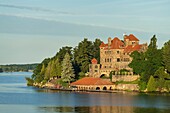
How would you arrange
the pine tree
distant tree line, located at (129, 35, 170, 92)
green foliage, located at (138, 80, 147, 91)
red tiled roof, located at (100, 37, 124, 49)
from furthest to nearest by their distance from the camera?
the pine tree, red tiled roof, located at (100, 37, 124, 49), green foliage, located at (138, 80, 147, 91), distant tree line, located at (129, 35, 170, 92)

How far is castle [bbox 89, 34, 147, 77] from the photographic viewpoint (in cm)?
13275

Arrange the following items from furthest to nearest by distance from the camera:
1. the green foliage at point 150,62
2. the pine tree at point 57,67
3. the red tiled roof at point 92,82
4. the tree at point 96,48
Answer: the tree at point 96,48 → the pine tree at point 57,67 → the red tiled roof at point 92,82 → the green foliage at point 150,62

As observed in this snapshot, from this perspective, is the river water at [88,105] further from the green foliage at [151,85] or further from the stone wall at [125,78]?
the stone wall at [125,78]

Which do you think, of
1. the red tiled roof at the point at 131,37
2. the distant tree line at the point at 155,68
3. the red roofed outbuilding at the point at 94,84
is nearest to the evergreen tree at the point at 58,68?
the red roofed outbuilding at the point at 94,84

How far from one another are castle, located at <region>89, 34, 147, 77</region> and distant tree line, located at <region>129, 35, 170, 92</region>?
1278cm

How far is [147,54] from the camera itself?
383 ft

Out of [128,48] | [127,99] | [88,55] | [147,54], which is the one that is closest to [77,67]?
[88,55]

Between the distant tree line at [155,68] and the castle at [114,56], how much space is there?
1278 centimetres

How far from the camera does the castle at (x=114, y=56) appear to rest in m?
133

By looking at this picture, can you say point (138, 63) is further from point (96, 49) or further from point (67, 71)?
Result: point (96, 49)

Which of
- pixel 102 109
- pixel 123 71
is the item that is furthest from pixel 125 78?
pixel 102 109

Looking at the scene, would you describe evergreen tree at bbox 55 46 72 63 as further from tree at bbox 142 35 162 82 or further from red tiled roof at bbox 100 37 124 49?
tree at bbox 142 35 162 82

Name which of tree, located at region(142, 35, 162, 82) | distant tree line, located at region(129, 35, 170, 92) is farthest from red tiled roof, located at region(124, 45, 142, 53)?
tree, located at region(142, 35, 162, 82)

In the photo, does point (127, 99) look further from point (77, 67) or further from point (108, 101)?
point (77, 67)
